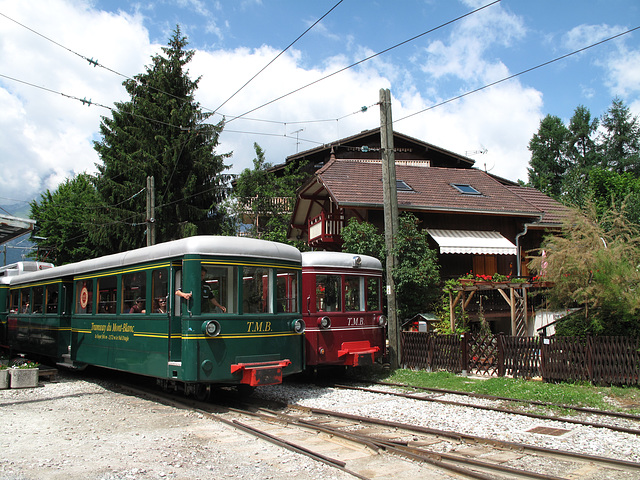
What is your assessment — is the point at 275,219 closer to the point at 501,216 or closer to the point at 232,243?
the point at 501,216

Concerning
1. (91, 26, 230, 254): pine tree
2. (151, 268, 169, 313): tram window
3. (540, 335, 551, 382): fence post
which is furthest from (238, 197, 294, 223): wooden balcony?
(540, 335, 551, 382): fence post

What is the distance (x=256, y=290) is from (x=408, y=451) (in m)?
4.26

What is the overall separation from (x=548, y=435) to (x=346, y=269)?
5.97 metres

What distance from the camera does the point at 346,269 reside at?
506 inches

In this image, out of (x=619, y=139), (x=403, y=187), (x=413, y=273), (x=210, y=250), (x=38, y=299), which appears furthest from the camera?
(x=619, y=139)

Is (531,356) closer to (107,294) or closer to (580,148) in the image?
(107,294)

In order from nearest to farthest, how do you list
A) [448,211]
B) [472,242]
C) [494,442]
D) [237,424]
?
1. [494,442]
2. [237,424]
3. [472,242]
4. [448,211]

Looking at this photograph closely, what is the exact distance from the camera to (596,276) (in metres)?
12.1

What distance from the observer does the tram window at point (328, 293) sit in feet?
41.0

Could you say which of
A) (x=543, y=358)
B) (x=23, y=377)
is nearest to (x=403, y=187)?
(x=543, y=358)

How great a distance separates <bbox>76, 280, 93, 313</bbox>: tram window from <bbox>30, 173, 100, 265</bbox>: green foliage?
73.0ft

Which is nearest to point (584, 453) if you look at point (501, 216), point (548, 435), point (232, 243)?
point (548, 435)

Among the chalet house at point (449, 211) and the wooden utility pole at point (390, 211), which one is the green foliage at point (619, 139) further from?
the wooden utility pole at point (390, 211)

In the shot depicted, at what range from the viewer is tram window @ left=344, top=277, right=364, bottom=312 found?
12.9 meters
